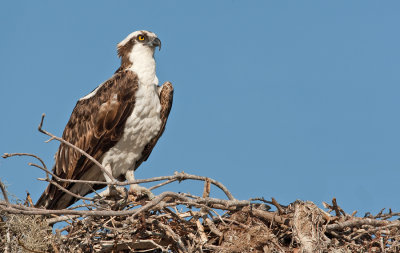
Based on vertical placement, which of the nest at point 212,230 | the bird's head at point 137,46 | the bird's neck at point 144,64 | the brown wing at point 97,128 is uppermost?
the bird's head at point 137,46

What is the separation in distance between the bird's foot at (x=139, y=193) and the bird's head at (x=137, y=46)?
65.2 inches

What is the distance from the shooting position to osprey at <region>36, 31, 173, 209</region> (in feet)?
25.3

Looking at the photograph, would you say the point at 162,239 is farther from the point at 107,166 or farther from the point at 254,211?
the point at 107,166

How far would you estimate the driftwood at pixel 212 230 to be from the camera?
5.97 metres

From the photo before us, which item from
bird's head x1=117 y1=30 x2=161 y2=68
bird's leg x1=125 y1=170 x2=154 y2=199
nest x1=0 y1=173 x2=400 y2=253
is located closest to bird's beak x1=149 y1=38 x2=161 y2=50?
bird's head x1=117 y1=30 x2=161 y2=68

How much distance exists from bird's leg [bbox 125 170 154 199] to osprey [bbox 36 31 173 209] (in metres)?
0.01

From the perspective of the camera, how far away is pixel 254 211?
6156mm

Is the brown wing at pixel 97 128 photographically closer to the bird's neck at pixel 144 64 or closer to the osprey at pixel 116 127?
the osprey at pixel 116 127

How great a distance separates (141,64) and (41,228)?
2.71 meters

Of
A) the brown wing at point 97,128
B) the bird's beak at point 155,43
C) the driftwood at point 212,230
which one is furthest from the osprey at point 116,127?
the driftwood at point 212,230

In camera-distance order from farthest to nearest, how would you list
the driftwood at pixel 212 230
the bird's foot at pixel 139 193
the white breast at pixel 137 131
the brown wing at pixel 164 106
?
the brown wing at pixel 164 106 → the white breast at pixel 137 131 → the bird's foot at pixel 139 193 → the driftwood at pixel 212 230

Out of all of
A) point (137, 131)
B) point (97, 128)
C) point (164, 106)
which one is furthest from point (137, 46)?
point (97, 128)

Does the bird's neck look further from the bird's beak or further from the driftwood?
the driftwood

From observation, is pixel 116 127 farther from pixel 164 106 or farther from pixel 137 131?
pixel 164 106
